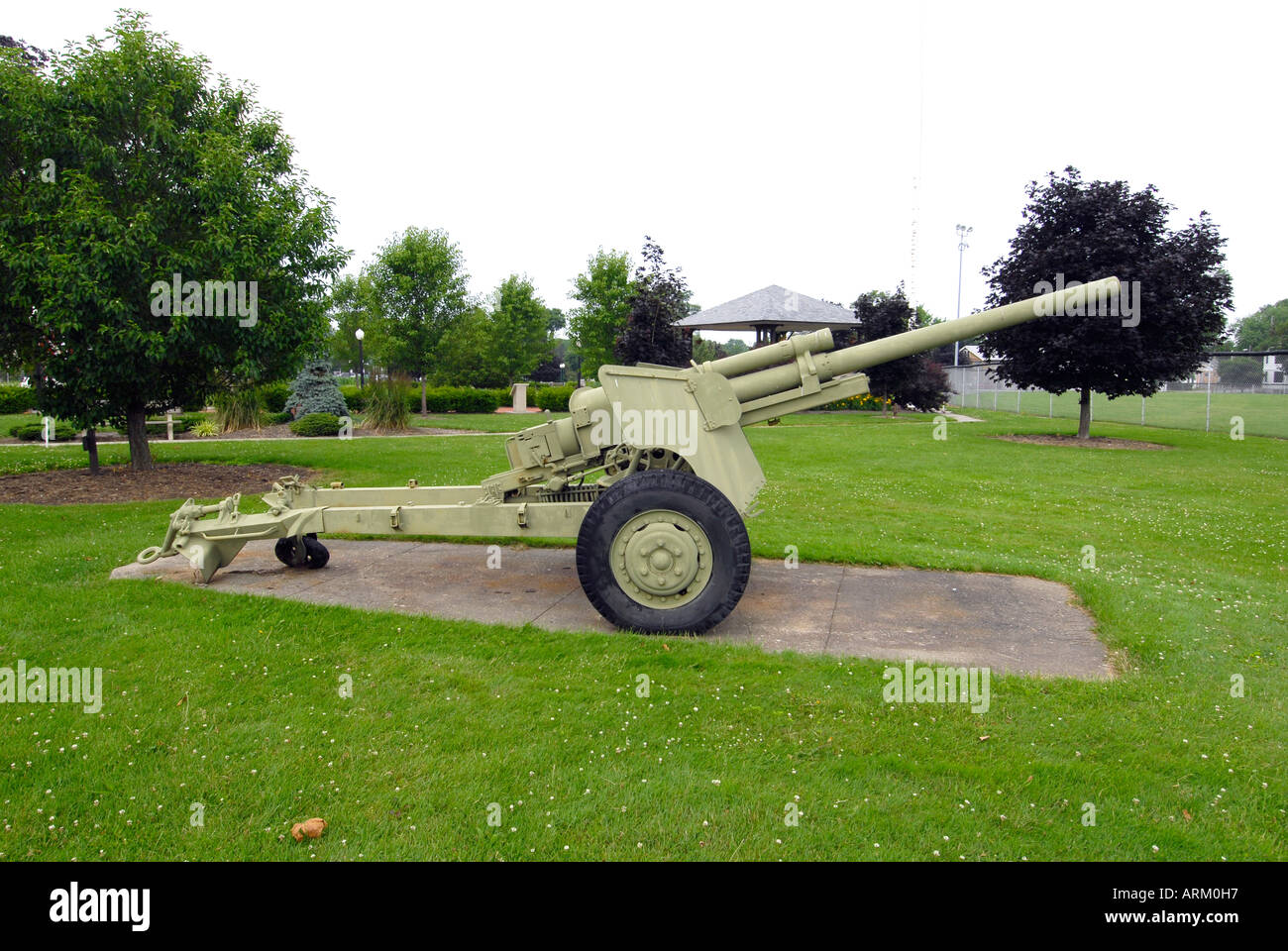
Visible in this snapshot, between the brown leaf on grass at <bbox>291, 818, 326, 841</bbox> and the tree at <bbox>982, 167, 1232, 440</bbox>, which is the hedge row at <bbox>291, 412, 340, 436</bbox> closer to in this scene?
the tree at <bbox>982, 167, 1232, 440</bbox>

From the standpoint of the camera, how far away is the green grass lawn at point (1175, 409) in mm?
23984

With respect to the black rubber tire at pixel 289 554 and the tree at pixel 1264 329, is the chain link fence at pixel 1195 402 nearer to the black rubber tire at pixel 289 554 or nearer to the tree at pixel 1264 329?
the black rubber tire at pixel 289 554

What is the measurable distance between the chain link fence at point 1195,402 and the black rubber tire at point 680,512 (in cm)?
1860

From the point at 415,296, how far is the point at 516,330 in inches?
390

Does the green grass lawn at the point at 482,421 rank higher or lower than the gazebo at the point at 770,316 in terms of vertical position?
lower

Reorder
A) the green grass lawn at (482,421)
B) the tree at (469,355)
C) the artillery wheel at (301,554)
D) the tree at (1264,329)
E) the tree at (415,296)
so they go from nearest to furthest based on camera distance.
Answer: the artillery wheel at (301,554) → the green grass lawn at (482,421) → the tree at (415,296) → the tree at (469,355) → the tree at (1264,329)

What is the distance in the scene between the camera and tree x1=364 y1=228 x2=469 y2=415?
33125 mm

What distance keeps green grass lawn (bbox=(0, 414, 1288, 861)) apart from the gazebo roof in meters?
21.4

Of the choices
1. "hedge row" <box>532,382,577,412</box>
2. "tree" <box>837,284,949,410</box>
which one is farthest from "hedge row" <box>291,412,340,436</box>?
"tree" <box>837,284,949,410</box>

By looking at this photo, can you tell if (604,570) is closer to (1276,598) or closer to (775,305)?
(1276,598)

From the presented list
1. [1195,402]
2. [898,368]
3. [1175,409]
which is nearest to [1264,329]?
[1195,402]

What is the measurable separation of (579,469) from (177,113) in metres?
9.77

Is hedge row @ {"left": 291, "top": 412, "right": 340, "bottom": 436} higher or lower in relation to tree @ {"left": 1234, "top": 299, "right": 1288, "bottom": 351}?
lower

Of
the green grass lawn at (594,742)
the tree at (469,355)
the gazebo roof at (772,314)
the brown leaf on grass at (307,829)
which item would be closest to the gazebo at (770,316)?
the gazebo roof at (772,314)
